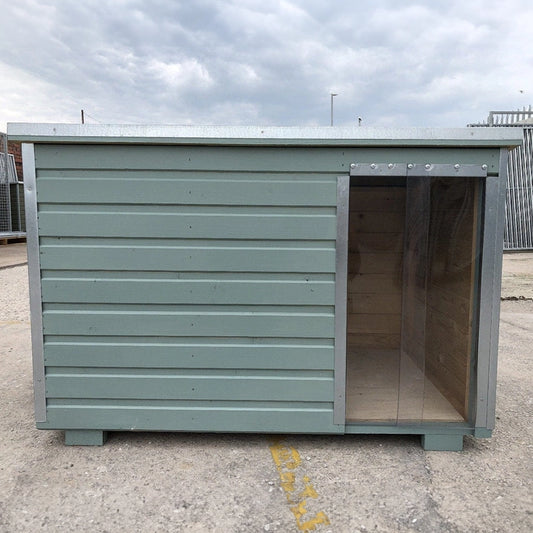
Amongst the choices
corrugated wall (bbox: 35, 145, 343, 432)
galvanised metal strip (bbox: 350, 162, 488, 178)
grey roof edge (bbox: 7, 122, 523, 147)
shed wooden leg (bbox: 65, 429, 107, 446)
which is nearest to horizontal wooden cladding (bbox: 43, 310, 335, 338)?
corrugated wall (bbox: 35, 145, 343, 432)

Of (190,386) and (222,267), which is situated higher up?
(222,267)

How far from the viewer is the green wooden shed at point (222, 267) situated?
2.87 metres

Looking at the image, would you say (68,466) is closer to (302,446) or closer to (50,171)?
(302,446)

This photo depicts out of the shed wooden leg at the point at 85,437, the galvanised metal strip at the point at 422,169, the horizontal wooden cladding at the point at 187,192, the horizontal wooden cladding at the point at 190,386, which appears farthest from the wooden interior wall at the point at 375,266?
the shed wooden leg at the point at 85,437

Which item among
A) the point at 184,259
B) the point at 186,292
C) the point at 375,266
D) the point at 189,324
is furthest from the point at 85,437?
the point at 375,266

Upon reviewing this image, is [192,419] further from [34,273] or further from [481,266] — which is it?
[481,266]

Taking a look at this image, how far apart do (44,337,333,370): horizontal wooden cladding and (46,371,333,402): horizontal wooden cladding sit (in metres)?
0.07

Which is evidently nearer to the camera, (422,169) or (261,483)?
(261,483)

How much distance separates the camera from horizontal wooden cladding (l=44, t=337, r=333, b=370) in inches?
117

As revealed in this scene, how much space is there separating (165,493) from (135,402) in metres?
0.65

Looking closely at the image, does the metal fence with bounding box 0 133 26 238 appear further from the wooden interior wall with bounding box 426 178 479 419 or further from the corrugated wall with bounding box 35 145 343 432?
the wooden interior wall with bounding box 426 178 479 419

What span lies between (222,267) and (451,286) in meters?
1.67

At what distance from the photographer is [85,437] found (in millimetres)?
3096

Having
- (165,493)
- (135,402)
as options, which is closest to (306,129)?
(135,402)
